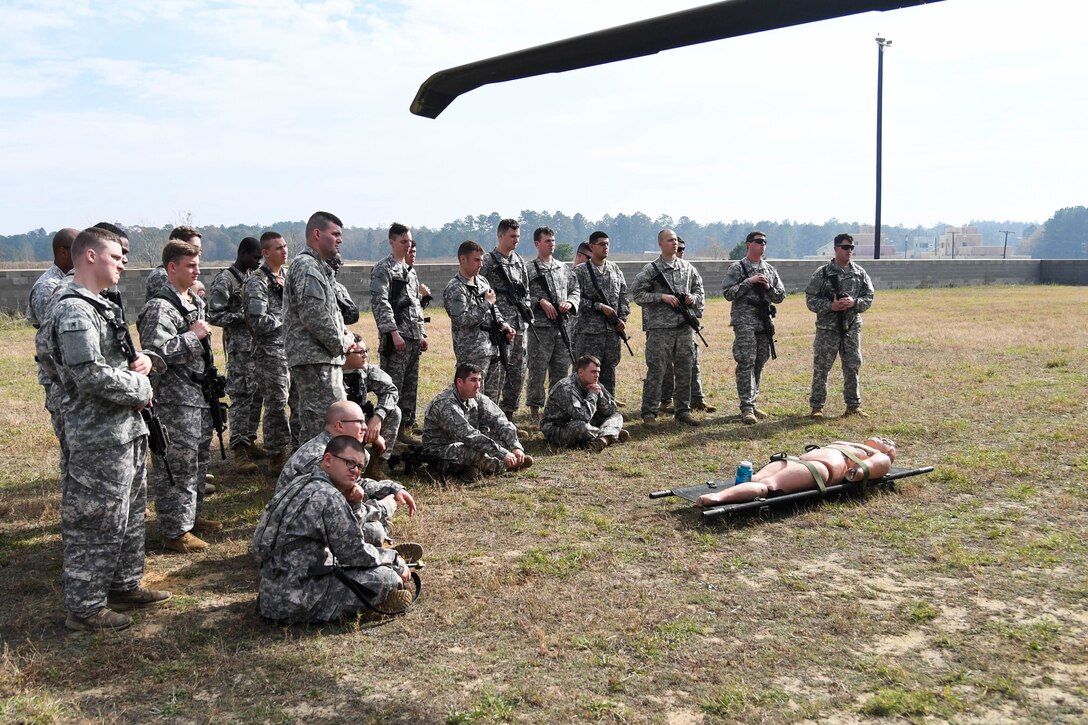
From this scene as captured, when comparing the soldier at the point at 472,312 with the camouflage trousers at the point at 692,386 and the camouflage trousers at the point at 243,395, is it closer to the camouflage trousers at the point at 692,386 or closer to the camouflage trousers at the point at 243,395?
the camouflage trousers at the point at 243,395

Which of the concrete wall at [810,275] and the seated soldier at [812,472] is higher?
the concrete wall at [810,275]

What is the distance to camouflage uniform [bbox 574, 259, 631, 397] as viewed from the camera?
10.3m

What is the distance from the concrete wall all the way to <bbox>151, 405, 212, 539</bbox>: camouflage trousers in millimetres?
17653

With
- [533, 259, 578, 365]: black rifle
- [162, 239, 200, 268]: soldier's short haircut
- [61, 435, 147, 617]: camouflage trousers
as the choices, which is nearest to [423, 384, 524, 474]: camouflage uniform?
[533, 259, 578, 365]: black rifle

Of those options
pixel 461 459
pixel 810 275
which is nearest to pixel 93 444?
pixel 461 459

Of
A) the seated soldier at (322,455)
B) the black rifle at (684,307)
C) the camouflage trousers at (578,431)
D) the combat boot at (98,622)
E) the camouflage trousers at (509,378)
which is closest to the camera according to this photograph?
the combat boot at (98,622)

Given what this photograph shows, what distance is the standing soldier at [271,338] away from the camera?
302 inches

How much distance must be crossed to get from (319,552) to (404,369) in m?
4.27

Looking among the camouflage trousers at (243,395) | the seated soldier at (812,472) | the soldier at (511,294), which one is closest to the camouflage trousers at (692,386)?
the soldier at (511,294)

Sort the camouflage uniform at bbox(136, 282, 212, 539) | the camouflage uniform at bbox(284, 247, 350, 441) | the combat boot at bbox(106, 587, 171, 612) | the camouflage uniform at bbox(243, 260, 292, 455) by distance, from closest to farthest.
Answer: the combat boot at bbox(106, 587, 171, 612), the camouflage uniform at bbox(136, 282, 212, 539), the camouflage uniform at bbox(284, 247, 350, 441), the camouflage uniform at bbox(243, 260, 292, 455)

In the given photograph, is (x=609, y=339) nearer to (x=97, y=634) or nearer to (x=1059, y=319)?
(x=97, y=634)

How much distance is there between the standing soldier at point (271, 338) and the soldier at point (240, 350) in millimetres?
189

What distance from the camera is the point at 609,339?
10.4 m

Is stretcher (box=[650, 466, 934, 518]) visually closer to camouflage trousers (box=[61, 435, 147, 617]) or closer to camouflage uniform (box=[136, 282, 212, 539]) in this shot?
camouflage uniform (box=[136, 282, 212, 539])
